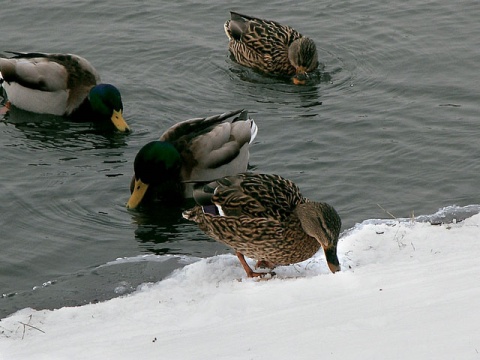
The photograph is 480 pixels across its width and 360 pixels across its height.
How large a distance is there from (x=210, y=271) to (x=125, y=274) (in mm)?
822

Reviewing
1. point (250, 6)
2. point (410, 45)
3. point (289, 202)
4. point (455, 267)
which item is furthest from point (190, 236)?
point (250, 6)

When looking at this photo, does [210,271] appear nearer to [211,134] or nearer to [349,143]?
[211,134]

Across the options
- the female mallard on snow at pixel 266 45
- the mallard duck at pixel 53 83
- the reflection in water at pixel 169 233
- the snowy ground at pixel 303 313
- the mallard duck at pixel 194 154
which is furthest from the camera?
the female mallard on snow at pixel 266 45

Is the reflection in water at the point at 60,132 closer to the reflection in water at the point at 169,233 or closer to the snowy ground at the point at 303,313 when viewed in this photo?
the reflection in water at the point at 169,233

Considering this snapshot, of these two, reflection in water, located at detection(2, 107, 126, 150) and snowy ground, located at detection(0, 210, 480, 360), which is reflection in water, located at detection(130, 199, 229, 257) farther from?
reflection in water, located at detection(2, 107, 126, 150)

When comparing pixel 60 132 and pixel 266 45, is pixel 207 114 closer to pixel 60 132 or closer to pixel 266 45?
pixel 60 132

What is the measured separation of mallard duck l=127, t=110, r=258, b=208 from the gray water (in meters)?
0.26

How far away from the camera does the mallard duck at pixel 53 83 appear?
37.2ft

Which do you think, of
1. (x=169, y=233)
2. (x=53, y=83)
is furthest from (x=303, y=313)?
(x=53, y=83)

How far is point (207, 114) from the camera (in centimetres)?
1078

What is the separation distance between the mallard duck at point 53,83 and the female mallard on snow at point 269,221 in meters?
4.59

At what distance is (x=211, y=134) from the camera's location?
371 inches

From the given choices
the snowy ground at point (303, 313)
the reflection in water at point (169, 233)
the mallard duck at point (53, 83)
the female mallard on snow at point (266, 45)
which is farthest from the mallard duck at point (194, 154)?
the female mallard on snow at point (266, 45)

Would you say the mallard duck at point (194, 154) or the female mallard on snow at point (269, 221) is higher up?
the female mallard on snow at point (269, 221)
